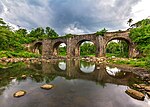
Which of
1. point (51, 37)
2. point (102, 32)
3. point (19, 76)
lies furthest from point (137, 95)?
point (51, 37)

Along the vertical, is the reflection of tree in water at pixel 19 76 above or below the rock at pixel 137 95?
above

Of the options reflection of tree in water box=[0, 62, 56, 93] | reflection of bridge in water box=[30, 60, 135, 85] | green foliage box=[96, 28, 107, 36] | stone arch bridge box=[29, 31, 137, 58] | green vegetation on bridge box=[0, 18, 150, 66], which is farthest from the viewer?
green foliage box=[96, 28, 107, 36]

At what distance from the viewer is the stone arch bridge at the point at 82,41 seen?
28328 mm

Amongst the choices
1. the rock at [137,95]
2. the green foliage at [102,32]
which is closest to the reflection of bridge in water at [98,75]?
the rock at [137,95]

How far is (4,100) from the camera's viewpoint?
5.20 metres

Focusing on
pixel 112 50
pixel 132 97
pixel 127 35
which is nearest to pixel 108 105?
pixel 132 97

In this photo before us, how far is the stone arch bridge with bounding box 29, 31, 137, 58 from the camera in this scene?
28.3 m

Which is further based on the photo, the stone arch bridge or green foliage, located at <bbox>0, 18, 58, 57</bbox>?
the stone arch bridge

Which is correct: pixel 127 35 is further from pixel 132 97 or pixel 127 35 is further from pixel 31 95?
pixel 31 95

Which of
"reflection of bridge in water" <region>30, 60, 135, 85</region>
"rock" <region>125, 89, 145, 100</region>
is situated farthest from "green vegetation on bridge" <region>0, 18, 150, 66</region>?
"rock" <region>125, 89, 145, 100</region>

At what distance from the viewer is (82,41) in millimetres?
36125

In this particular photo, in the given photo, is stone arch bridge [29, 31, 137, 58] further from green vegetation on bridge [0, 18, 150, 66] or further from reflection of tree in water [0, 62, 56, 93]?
reflection of tree in water [0, 62, 56, 93]

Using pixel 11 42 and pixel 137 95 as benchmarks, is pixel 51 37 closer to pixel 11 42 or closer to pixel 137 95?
pixel 11 42

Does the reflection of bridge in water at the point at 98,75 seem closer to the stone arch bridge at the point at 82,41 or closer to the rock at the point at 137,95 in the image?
the rock at the point at 137,95
